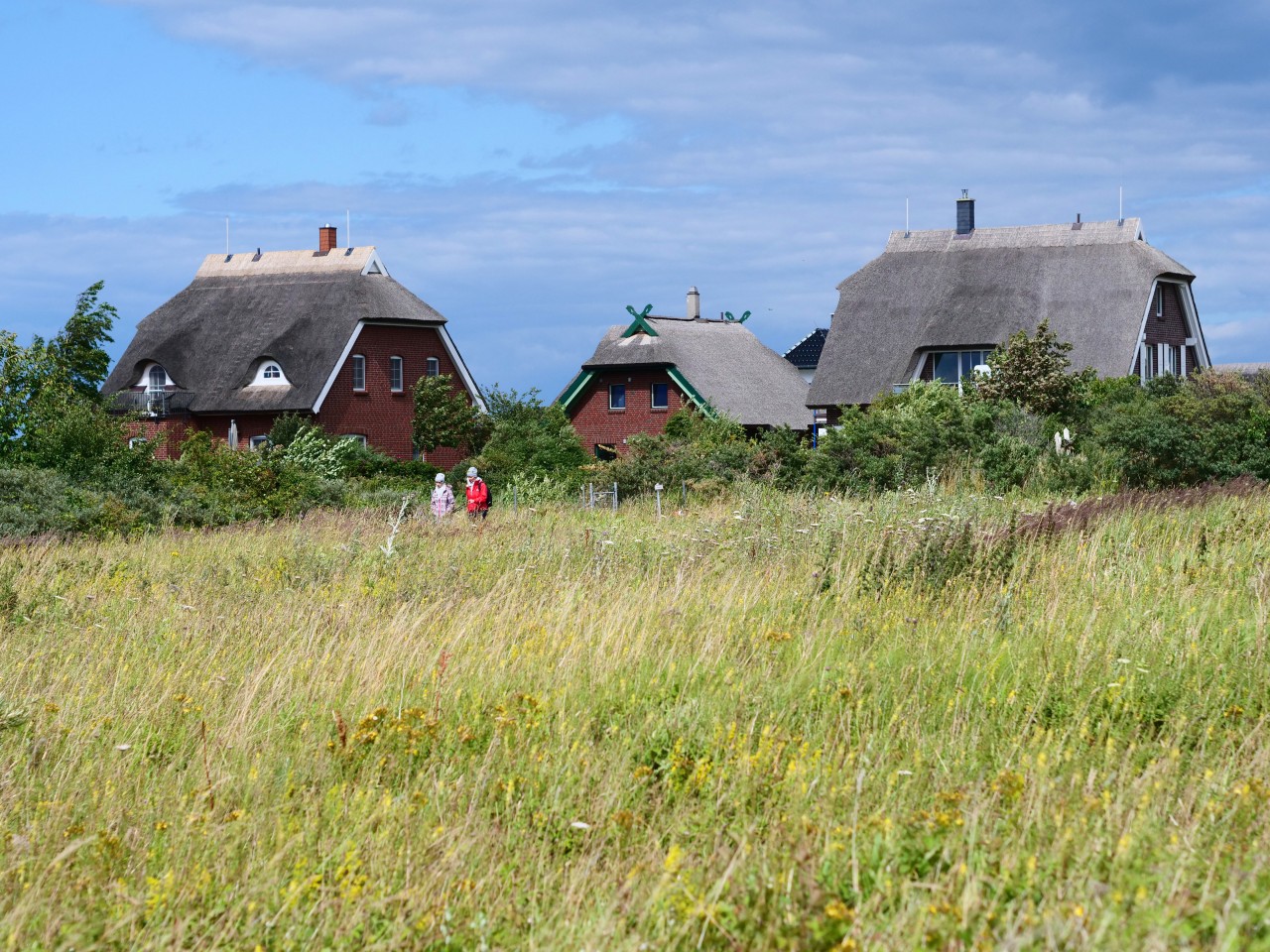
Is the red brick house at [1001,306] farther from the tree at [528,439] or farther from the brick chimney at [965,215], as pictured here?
the tree at [528,439]

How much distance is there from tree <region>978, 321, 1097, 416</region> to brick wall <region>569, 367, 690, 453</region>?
53.5 feet

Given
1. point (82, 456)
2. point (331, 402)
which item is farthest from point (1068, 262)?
point (82, 456)

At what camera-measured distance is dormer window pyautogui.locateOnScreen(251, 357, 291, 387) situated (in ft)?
159

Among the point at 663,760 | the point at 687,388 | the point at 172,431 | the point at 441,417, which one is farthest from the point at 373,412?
the point at 663,760

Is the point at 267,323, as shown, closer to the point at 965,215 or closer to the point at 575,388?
the point at 575,388

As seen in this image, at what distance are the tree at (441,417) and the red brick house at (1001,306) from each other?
37.9 feet

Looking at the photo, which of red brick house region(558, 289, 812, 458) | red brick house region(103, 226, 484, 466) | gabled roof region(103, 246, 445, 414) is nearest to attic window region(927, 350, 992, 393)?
red brick house region(558, 289, 812, 458)

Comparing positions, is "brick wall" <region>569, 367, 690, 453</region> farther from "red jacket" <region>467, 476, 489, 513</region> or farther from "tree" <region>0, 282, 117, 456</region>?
"red jacket" <region>467, 476, 489, 513</region>

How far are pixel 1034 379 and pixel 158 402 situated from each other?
30.0 metres

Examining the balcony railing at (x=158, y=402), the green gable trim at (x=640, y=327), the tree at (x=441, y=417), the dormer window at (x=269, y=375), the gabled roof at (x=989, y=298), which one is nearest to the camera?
the gabled roof at (x=989, y=298)

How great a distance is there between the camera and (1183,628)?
759 cm

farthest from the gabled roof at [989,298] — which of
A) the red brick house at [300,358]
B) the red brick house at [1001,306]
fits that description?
the red brick house at [300,358]

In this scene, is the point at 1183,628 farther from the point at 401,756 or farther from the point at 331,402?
the point at 331,402

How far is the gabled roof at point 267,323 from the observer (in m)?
47.9
